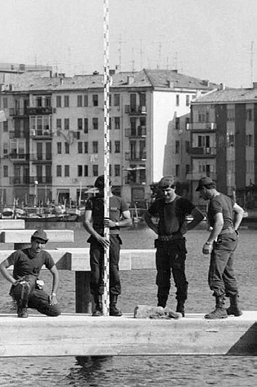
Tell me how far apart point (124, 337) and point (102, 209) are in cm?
196

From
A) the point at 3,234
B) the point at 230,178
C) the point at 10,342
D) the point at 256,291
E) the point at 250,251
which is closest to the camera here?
the point at 10,342

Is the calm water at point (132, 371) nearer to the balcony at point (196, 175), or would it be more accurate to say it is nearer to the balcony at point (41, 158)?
the balcony at point (196, 175)

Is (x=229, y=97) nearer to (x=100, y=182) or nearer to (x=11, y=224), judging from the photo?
(x=11, y=224)

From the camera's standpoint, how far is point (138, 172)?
149250 mm

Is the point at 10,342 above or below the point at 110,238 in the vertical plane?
below

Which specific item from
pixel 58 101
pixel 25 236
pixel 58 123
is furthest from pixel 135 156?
pixel 25 236

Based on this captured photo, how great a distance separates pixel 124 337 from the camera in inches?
714

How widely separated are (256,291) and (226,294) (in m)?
19.2

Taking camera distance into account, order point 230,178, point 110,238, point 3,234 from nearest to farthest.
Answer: point 110,238
point 3,234
point 230,178

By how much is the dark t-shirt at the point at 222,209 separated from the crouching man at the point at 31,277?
227cm

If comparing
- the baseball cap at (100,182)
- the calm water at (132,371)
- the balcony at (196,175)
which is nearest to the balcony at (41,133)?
the balcony at (196,175)

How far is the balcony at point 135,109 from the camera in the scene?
5876 inches

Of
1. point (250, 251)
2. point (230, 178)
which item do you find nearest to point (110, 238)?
point (250, 251)

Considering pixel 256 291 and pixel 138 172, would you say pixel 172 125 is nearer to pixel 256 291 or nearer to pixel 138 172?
pixel 138 172
